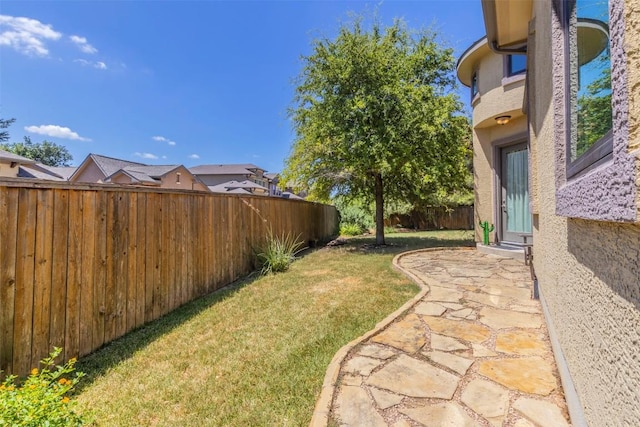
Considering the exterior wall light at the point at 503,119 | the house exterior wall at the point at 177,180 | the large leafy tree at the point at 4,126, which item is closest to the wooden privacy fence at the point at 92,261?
the exterior wall light at the point at 503,119

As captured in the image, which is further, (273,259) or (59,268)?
(273,259)

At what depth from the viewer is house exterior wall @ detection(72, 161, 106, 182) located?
24.0 metres

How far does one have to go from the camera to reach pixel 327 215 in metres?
14.7

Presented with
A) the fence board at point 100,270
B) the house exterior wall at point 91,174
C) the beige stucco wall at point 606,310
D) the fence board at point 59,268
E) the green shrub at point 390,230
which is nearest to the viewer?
the beige stucco wall at point 606,310

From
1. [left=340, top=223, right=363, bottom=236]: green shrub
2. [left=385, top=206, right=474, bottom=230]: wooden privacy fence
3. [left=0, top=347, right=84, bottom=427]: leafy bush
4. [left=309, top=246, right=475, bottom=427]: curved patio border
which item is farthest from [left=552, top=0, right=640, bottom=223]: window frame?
[left=385, top=206, right=474, bottom=230]: wooden privacy fence

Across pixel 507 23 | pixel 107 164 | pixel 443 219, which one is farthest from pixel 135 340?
pixel 107 164

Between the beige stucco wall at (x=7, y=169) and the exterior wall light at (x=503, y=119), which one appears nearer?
the exterior wall light at (x=503, y=119)

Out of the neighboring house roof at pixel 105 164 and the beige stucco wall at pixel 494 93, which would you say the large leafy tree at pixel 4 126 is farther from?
the beige stucco wall at pixel 494 93

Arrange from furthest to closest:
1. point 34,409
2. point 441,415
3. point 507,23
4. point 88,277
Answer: point 507,23 < point 88,277 < point 441,415 < point 34,409

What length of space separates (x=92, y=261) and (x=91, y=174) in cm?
2716

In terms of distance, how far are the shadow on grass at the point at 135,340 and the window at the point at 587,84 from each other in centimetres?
390

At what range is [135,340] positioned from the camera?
139 inches

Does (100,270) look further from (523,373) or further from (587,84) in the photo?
(587,84)

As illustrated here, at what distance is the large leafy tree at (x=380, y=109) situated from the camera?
8922 millimetres
